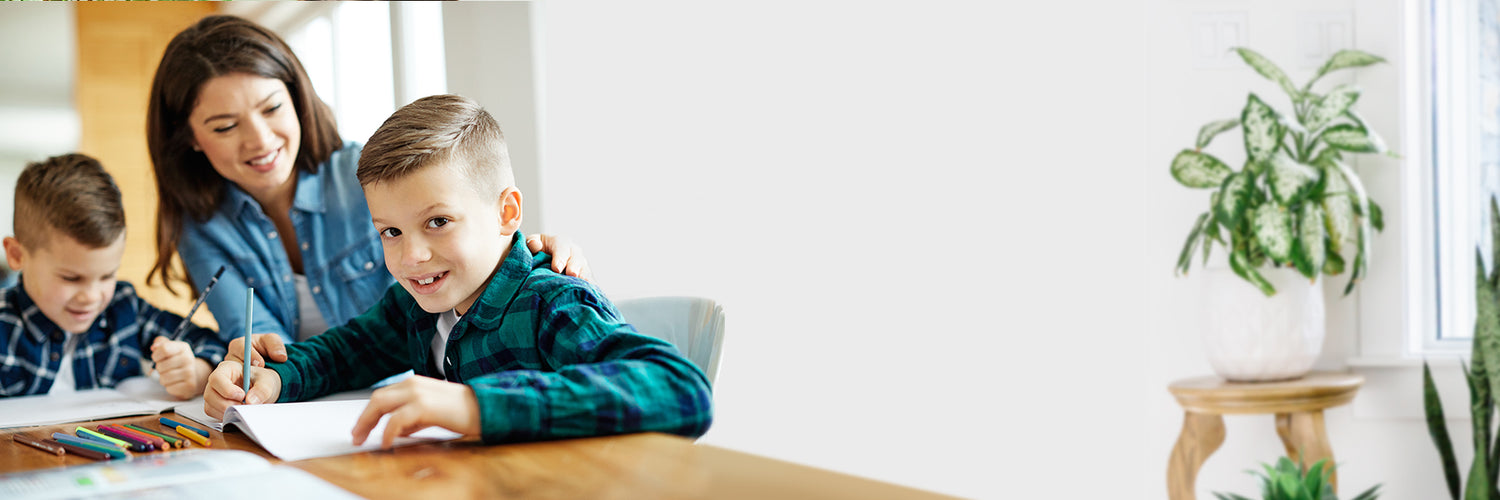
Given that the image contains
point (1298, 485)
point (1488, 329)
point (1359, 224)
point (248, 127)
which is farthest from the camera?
point (1359, 224)

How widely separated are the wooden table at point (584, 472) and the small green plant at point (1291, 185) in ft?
6.18

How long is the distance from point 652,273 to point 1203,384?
1.32m

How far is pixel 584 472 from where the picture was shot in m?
0.62

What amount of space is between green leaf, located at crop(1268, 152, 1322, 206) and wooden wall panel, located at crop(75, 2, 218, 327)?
8.83 ft

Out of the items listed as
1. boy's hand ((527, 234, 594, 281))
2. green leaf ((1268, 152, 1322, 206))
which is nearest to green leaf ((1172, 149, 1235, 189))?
green leaf ((1268, 152, 1322, 206))

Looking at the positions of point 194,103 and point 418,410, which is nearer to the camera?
point 418,410

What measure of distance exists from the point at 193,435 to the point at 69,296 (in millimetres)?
1004

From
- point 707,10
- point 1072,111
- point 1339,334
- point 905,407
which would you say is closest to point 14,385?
point 707,10

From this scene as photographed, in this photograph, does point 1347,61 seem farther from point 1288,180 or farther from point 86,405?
point 86,405

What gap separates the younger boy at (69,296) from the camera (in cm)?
166

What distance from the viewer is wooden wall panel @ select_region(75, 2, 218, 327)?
281cm

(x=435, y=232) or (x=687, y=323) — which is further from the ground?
(x=435, y=232)

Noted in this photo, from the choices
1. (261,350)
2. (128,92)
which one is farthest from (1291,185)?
(128,92)

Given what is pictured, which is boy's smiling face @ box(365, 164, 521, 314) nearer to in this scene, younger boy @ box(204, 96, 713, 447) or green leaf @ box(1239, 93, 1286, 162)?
younger boy @ box(204, 96, 713, 447)
